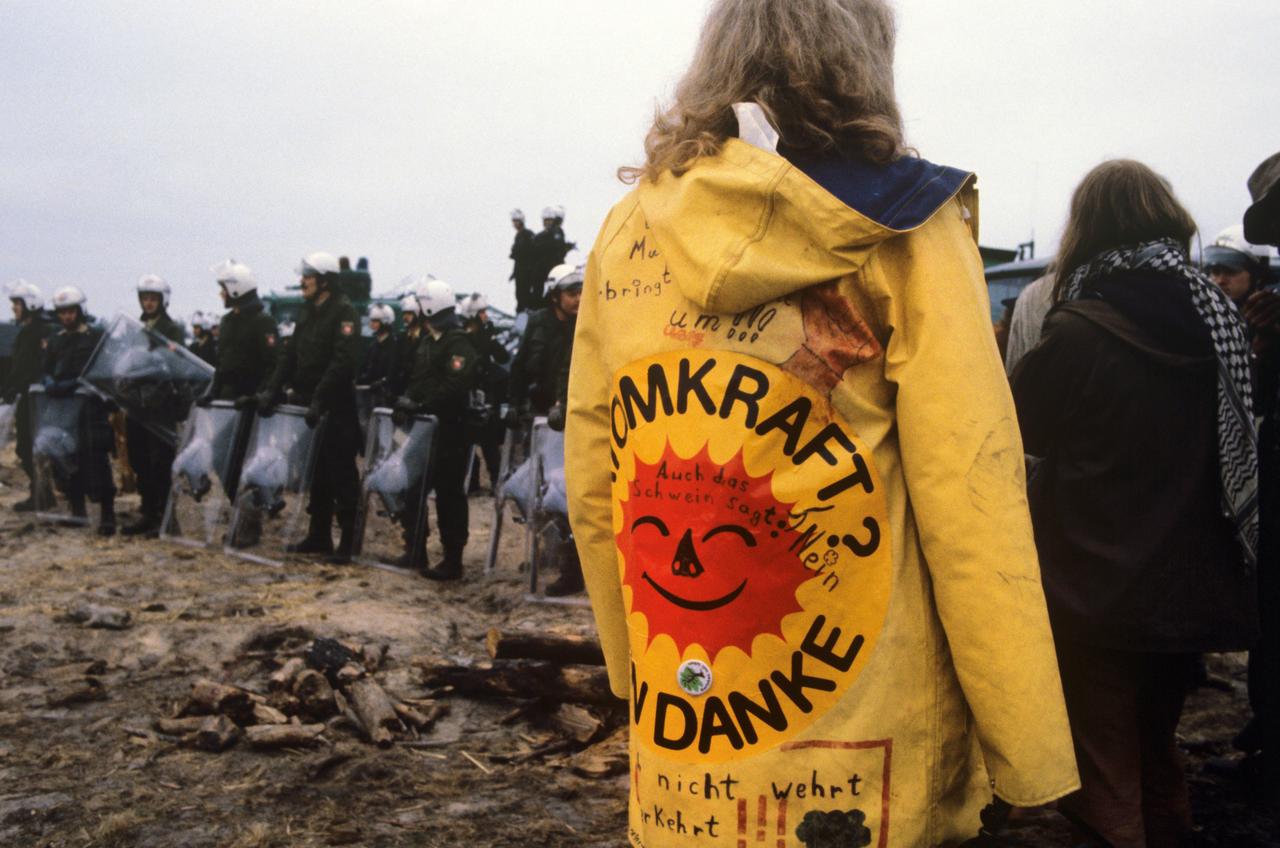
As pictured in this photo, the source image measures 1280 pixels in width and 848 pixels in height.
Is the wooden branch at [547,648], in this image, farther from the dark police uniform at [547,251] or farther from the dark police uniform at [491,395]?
the dark police uniform at [547,251]

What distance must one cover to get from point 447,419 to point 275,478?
1.47m

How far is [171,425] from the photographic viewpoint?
30.7 ft

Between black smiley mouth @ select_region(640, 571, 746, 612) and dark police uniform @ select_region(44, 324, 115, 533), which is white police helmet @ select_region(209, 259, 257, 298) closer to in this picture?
dark police uniform @ select_region(44, 324, 115, 533)

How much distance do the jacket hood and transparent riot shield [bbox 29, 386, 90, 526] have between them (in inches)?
393

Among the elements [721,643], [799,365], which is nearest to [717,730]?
[721,643]

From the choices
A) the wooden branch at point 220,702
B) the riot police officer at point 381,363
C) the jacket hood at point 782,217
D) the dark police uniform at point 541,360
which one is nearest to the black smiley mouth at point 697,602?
the jacket hood at point 782,217

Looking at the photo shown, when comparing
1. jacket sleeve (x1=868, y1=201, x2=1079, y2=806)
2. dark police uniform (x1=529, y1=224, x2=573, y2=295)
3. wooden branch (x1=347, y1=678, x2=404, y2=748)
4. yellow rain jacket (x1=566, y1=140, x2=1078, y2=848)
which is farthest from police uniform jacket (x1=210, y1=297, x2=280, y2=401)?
jacket sleeve (x1=868, y1=201, x2=1079, y2=806)

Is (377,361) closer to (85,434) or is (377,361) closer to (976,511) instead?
(85,434)

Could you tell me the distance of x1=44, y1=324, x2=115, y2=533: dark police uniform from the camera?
399 inches

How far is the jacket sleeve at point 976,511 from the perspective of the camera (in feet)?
5.12

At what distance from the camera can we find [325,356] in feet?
29.6

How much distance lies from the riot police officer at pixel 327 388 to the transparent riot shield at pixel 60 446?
2574mm

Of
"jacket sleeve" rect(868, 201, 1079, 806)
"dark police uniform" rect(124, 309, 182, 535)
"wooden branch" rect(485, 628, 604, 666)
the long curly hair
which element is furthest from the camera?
"dark police uniform" rect(124, 309, 182, 535)

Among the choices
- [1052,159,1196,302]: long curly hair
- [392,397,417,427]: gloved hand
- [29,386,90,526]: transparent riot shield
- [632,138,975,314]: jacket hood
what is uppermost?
[1052,159,1196,302]: long curly hair
